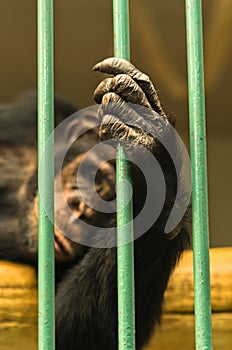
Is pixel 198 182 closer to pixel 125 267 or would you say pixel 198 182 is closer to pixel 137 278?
pixel 125 267

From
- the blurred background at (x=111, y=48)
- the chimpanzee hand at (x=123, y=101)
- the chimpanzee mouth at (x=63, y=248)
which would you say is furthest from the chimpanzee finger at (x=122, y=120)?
the blurred background at (x=111, y=48)

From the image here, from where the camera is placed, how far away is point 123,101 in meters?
0.88

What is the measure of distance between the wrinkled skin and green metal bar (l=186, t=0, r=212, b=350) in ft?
0.21

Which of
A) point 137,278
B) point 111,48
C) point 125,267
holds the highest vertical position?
point 111,48

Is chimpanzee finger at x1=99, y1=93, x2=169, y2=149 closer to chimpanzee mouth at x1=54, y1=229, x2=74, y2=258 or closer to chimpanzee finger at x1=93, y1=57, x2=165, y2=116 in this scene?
chimpanzee finger at x1=93, y1=57, x2=165, y2=116

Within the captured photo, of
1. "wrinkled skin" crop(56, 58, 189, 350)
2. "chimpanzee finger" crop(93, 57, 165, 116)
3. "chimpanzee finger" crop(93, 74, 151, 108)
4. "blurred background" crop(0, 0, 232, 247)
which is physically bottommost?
"wrinkled skin" crop(56, 58, 189, 350)

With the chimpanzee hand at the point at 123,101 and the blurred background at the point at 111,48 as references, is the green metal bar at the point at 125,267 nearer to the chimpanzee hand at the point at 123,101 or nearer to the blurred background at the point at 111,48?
the chimpanzee hand at the point at 123,101

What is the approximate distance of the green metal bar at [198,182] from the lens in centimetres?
84

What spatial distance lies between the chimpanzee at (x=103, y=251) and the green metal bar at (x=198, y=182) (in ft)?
0.25

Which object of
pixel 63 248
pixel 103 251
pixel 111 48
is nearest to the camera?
pixel 103 251

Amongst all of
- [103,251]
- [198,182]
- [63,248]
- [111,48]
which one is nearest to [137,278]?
[103,251]

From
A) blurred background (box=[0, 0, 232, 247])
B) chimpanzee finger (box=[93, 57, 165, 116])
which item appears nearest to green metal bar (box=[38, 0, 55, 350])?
chimpanzee finger (box=[93, 57, 165, 116])

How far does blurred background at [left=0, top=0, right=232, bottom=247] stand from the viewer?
2.17m

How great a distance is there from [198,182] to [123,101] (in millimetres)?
123
